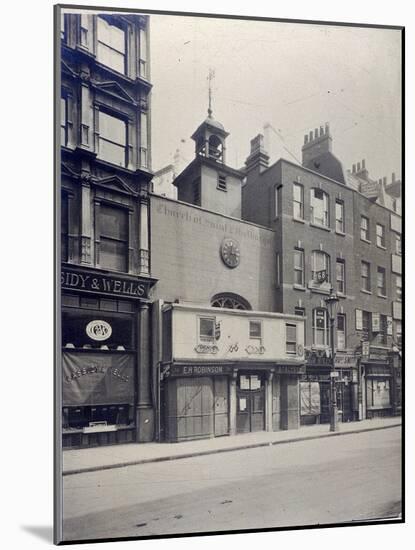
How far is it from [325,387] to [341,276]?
1379 mm

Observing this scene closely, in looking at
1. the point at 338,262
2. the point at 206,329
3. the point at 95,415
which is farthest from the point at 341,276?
the point at 95,415

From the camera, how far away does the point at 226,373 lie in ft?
26.6

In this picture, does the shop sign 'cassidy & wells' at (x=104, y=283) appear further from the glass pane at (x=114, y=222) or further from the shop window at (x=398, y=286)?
the shop window at (x=398, y=286)

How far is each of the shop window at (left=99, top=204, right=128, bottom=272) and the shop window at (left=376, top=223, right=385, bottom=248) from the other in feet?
10.7

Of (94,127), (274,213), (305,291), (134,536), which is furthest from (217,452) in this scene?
(94,127)

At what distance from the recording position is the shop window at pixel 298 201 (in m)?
8.62

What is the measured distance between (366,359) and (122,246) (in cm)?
342

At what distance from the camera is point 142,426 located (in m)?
7.66

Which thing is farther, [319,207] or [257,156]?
[319,207]

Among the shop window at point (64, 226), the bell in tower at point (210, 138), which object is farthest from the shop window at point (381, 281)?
the shop window at point (64, 226)

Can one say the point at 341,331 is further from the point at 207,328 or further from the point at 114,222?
the point at 114,222

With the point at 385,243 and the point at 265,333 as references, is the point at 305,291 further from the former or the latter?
the point at 385,243

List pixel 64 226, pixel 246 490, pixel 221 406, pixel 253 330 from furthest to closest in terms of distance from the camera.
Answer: pixel 253 330, pixel 221 406, pixel 246 490, pixel 64 226

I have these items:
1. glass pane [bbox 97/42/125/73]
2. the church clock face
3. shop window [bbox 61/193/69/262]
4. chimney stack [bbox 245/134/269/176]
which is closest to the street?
the church clock face
